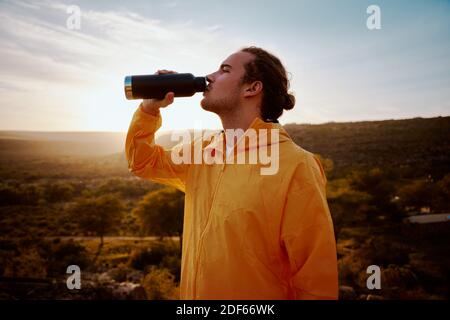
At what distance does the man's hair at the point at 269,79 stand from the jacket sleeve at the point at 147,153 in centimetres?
79

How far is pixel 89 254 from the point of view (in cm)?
2272

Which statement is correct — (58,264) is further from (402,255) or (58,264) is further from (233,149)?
(233,149)

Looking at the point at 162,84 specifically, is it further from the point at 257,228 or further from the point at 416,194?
the point at 416,194

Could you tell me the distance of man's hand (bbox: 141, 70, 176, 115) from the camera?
2649 mm

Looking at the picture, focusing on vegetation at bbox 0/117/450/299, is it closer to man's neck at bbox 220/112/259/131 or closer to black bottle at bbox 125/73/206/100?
black bottle at bbox 125/73/206/100

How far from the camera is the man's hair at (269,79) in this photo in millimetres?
2768

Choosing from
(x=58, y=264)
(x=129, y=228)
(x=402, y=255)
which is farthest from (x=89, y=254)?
(x=402, y=255)

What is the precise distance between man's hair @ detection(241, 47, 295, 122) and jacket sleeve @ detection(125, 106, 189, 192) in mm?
791

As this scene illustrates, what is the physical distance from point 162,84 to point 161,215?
2554 centimetres

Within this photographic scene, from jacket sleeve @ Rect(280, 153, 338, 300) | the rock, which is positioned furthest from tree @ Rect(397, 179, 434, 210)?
jacket sleeve @ Rect(280, 153, 338, 300)

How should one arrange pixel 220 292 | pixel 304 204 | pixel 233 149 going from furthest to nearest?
pixel 233 149 → pixel 220 292 → pixel 304 204

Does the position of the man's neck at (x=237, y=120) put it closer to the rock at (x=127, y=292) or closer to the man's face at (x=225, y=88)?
the man's face at (x=225, y=88)
